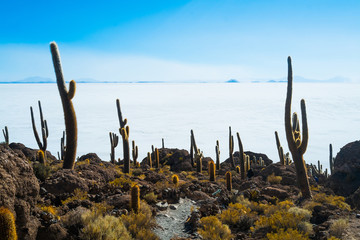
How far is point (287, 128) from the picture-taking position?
39.7ft

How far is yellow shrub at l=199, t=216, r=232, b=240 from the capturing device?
7.16 meters

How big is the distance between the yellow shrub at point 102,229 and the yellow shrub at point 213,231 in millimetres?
1865

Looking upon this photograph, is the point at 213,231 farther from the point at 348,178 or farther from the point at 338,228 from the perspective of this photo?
the point at 348,178

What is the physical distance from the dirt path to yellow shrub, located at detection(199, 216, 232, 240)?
0.54 m

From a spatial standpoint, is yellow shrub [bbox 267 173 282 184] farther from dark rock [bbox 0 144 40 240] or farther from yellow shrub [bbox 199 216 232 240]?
dark rock [bbox 0 144 40 240]

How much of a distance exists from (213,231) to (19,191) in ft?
14.7

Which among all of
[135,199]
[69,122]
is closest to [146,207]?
[135,199]

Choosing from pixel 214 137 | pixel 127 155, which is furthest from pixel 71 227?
pixel 214 137

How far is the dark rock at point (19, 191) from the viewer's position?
5691 millimetres

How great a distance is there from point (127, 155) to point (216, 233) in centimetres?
1185

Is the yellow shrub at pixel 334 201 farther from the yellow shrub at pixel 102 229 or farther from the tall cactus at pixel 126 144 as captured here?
the tall cactus at pixel 126 144

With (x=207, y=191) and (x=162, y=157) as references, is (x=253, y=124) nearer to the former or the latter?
(x=162, y=157)

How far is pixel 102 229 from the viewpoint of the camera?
21.4 ft

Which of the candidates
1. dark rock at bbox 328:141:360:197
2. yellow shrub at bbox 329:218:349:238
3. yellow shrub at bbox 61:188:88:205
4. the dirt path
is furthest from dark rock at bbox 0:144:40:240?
dark rock at bbox 328:141:360:197
